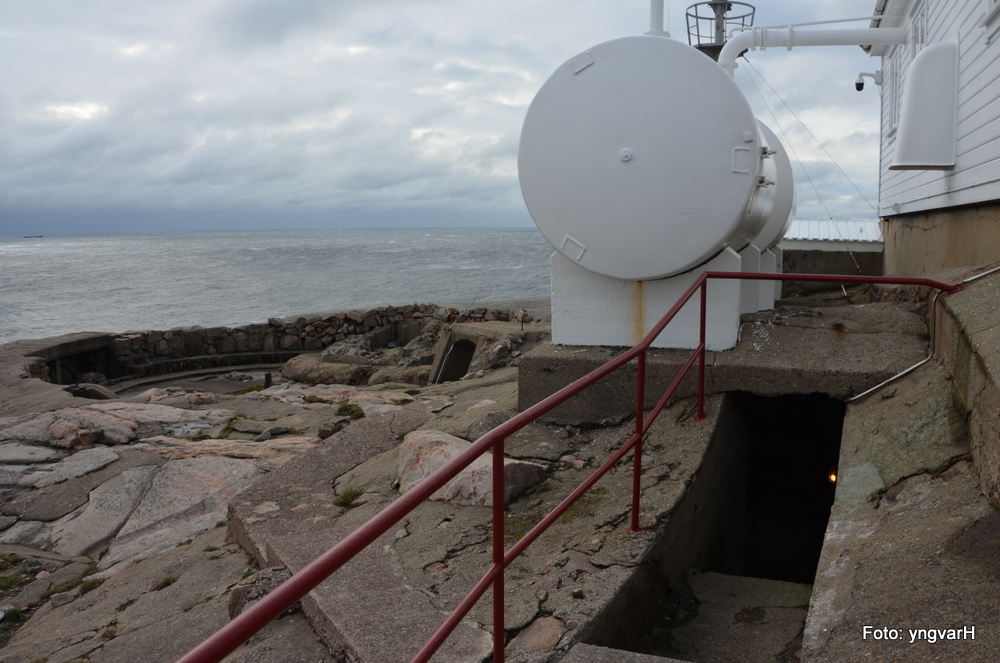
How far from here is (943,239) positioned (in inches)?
312

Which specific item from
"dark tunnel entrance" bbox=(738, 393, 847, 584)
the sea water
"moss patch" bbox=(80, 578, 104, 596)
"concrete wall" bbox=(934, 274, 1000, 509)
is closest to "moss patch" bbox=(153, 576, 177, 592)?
"moss patch" bbox=(80, 578, 104, 596)

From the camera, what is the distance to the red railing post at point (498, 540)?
201 centimetres

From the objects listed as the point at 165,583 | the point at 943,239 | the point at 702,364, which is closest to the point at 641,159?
the point at 702,364

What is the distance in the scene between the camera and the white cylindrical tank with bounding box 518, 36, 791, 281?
4.06 metres

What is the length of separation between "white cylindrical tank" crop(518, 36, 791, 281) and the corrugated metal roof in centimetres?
1007

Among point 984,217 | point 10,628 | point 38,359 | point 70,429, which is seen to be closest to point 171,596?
point 10,628

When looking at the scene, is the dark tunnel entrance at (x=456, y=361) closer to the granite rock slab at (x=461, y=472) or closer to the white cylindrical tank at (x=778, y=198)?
the white cylindrical tank at (x=778, y=198)

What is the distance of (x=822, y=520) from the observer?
19.4 ft

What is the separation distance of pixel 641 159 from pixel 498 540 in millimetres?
2787

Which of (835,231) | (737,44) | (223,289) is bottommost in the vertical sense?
(223,289)

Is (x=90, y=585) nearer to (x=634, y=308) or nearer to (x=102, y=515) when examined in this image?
(x=102, y=515)

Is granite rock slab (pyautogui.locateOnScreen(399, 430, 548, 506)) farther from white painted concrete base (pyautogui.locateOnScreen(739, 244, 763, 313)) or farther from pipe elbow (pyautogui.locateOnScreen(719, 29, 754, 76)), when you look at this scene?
pipe elbow (pyautogui.locateOnScreen(719, 29, 754, 76))

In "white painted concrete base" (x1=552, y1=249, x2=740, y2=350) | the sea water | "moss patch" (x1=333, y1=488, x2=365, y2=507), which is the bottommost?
the sea water

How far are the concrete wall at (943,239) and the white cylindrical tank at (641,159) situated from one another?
2.66 m
